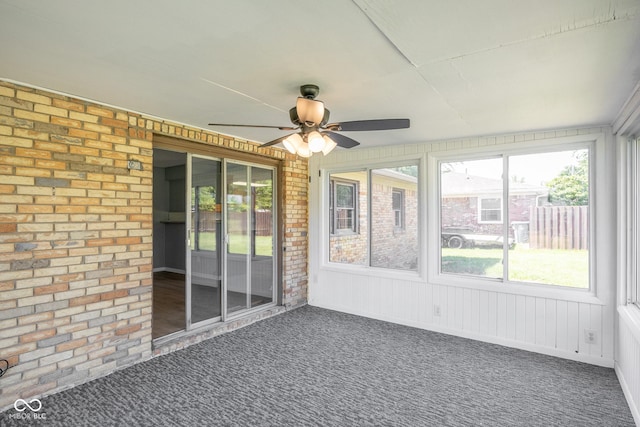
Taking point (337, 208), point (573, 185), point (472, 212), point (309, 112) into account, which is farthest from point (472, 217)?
point (309, 112)

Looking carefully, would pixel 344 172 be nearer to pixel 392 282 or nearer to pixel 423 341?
pixel 392 282

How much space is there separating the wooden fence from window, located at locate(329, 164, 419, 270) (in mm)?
1404

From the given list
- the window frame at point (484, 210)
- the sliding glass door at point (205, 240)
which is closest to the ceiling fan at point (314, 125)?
the sliding glass door at point (205, 240)

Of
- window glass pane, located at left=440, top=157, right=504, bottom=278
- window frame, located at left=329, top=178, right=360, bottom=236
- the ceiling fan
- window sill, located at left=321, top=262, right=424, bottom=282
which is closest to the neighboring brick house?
window glass pane, located at left=440, top=157, right=504, bottom=278

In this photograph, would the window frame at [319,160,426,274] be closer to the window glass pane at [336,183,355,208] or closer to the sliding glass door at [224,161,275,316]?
the window glass pane at [336,183,355,208]

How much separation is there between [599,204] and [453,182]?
1.52 metres

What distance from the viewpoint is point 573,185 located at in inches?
142

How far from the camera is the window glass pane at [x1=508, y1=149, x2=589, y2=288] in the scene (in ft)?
11.8

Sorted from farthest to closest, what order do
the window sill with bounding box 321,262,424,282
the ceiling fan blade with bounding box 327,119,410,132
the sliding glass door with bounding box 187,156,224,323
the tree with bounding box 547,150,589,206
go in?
the window sill with bounding box 321,262,424,282 → the sliding glass door with bounding box 187,156,224,323 → the tree with bounding box 547,150,589,206 → the ceiling fan blade with bounding box 327,119,410,132

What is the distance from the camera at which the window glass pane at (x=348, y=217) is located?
5.15 meters

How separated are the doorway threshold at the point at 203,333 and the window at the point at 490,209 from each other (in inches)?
125

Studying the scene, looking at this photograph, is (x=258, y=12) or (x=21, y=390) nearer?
(x=258, y=12)

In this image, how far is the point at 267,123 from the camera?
3.60m

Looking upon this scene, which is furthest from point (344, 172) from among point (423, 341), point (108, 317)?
point (108, 317)
